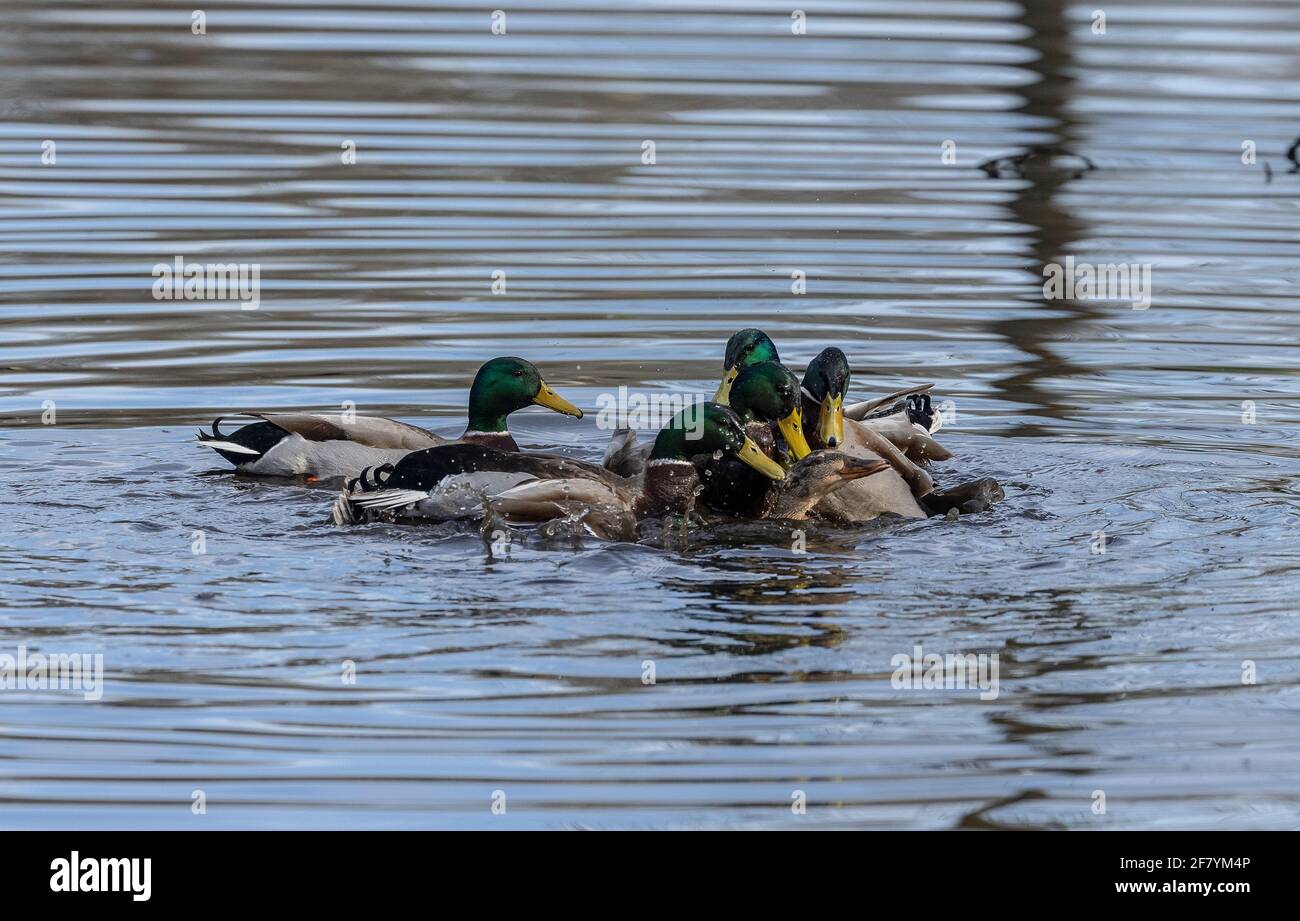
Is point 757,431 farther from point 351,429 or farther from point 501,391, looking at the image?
point 351,429

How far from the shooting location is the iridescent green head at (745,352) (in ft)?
33.8

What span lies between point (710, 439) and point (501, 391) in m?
1.33

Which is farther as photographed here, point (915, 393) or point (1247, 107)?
point (1247, 107)

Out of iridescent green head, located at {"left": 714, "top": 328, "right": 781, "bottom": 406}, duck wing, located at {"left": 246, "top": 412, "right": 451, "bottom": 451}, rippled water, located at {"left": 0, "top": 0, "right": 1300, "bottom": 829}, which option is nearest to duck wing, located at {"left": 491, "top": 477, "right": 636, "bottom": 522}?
rippled water, located at {"left": 0, "top": 0, "right": 1300, "bottom": 829}

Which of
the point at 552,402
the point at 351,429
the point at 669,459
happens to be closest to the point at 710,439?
the point at 669,459

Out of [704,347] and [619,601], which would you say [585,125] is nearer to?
[704,347]

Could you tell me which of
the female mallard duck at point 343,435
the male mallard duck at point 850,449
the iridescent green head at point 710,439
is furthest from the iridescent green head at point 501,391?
the male mallard duck at point 850,449

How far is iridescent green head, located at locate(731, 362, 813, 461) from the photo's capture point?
9516 mm

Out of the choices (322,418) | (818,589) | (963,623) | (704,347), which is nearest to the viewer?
(963,623)

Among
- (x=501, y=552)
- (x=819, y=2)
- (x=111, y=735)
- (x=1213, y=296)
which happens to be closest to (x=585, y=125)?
(x=819, y=2)

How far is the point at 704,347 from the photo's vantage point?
12141mm

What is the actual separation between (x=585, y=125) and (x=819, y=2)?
366cm

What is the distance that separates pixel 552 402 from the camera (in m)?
10.0
